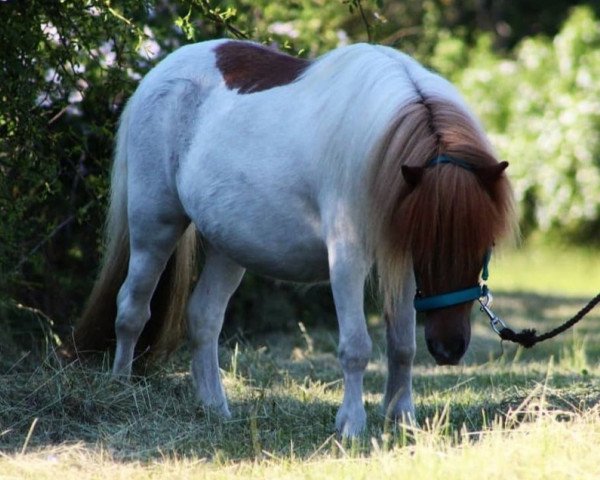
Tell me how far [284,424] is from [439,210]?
1.25 metres

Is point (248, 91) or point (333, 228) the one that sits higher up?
point (248, 91)

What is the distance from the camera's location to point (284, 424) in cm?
501

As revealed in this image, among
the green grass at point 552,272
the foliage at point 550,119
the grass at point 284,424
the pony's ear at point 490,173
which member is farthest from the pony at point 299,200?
the foliage at point 550,119

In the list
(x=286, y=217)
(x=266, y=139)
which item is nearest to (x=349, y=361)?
(x=286, y=217)

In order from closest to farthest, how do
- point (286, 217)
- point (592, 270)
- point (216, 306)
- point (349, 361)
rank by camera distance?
point (349, 361), point (286, 217), point (216, 306), point (592, 270)

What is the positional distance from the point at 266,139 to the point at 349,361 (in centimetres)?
103

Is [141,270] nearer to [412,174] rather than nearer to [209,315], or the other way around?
[209,315]

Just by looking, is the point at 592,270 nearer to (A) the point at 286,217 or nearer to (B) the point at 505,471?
(A) the point at 286,217

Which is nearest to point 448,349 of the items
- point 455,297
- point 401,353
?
point 455,297

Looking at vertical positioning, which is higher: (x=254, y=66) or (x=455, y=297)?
(x=254, y=66)

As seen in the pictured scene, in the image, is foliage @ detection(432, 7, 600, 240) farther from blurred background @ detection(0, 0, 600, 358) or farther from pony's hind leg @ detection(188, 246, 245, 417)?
pony's hind leg @ detection(188, 246, 245, 417)

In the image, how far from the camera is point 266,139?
5125 mm

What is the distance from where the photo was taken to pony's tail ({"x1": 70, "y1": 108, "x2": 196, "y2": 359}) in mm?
6090

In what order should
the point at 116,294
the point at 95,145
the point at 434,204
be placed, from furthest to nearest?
the point at 95,145, the point at 116,294, the point at 434,204
